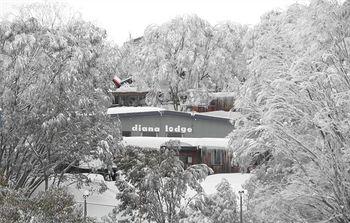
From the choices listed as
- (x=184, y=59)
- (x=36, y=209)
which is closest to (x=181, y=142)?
(x=184, y=59)

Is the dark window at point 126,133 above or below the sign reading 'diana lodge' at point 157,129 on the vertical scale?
below

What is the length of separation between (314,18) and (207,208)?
892 centimetres

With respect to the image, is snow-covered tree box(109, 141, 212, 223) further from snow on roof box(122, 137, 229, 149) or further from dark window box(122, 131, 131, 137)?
dark window box(122, 131, 131, 137)

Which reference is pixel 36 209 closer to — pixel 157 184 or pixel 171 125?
pixel 157 184

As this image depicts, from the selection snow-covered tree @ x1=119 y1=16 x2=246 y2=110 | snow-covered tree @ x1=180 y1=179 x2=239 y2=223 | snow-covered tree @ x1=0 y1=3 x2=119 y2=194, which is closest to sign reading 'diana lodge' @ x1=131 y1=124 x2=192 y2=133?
snow-covered tree @ x1=119 y1=16 x2=246 y2=110

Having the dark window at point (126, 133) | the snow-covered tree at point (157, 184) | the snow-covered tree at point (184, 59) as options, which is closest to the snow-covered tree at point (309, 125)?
the snow-covered tree at point (157, 184)

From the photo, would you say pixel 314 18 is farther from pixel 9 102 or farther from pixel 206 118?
pixel 206 118

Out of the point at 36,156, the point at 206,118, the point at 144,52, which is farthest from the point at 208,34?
the point at 36,156

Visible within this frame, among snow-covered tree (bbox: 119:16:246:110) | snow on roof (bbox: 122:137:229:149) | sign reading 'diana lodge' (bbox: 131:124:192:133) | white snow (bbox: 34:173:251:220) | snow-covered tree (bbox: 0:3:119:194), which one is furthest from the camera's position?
snow-covered tree (bbox: 119:16:246:110)

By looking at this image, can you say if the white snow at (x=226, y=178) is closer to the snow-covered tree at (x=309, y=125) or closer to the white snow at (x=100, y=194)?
the white snow at (x=100, y=194)

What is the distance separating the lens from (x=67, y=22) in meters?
32.0

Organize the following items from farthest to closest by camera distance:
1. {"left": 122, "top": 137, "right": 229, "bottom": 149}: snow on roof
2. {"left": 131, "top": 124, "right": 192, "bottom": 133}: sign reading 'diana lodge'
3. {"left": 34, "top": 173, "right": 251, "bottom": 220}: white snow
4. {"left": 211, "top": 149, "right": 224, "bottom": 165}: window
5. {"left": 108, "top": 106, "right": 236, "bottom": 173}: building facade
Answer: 1. {"left": 131, "top": 124, "right": 192, "bottom": 133}: sign reading 'diana lodge'
2. {"left": 108, "top": 106, "right": 236, "bottom": 173}: building facade
3. {"left": 211, "top": 149, "right": 224, "bottom": 165}: window
4. {"left": 122, "top": 137, "right": 229, "bottom": 149}: snow on roof
5. {"left": 34, "top": 173, "right": 251, "bottom": 220}: white snow

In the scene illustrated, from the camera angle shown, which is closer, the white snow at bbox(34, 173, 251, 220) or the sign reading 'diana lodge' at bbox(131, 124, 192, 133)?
the white snow at bbox(34, 173, 251, 220)

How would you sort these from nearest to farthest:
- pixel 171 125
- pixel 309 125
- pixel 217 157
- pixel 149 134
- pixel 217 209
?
pixel 309 125 < pixel 217 209 < pixel 217 157 < pixel 171 125 < pixel 149 134
